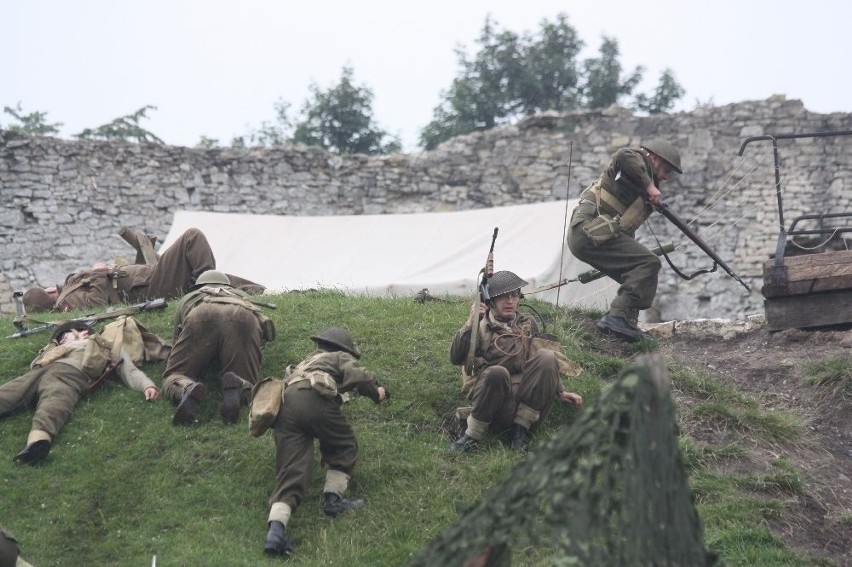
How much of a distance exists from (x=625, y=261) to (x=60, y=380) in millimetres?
5051

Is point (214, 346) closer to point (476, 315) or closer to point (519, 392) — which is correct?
point (476, 315)

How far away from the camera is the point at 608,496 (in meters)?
3.28

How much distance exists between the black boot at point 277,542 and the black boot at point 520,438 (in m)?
A: 1.91

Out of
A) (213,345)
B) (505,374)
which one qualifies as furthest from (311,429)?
(213,345)

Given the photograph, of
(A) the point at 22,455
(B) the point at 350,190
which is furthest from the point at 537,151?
(A) the point at 22,455

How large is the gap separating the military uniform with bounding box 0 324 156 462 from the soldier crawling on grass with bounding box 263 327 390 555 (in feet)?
7.04

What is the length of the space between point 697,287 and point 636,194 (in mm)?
7664

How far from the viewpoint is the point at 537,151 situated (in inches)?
739

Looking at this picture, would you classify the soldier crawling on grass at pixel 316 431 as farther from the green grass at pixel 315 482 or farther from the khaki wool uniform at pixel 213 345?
the khaki wool uniform at pixel 213 345

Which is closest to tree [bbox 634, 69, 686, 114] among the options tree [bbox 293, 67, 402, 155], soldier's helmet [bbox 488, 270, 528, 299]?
tree [bbox 293, 67, 402, 155]

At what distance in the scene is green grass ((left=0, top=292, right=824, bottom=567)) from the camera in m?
6.85

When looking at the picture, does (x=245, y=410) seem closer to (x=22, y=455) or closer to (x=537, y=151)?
(x=22, y=455)

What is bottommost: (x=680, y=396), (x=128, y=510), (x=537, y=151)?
(x=128, y=510)

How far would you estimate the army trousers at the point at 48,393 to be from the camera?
27.6ft
